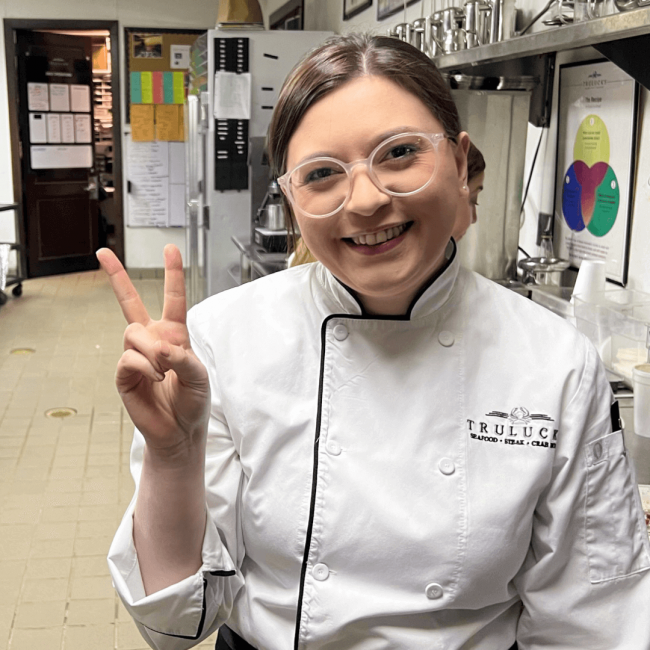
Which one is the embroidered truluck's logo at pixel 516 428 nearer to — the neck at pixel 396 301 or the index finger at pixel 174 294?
the neck at pixel 396 301

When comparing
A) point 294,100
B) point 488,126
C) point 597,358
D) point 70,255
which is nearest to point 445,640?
point 597,358

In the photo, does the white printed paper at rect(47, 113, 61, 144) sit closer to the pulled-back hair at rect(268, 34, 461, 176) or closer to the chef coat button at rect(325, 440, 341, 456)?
the pulled-back hair at rect(268, 34, 461, 176)

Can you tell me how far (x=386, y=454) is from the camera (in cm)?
105

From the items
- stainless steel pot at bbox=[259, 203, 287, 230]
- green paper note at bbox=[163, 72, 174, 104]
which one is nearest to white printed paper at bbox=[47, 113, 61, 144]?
green paper note at bbox=[163, 72, 174, 104]

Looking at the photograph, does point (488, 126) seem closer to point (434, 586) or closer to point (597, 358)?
point (597, 358)

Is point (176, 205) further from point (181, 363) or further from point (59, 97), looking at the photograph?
point (181, 363)

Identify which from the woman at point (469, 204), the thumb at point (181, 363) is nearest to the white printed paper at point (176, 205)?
the woman at point (469, 204)

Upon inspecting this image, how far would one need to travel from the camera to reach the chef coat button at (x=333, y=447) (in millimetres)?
1053

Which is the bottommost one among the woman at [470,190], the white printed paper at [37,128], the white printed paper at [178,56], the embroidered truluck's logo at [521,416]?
the embroidered truluck's logo at [521,416]

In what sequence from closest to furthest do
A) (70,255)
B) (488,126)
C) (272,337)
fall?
1. (272,337)
2. (488,126)
3. (70,255)

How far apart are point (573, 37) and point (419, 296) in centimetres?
88

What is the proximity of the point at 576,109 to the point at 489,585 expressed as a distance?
6.18 ft

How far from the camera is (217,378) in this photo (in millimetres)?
1105

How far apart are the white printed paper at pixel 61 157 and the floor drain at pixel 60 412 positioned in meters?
4.31
